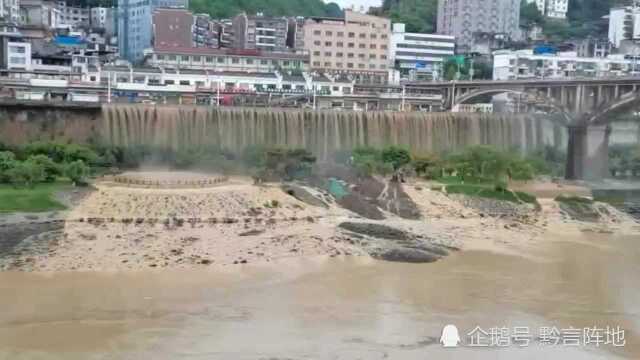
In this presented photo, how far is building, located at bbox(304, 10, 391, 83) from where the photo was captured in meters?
85.5

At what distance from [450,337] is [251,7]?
94.0 metres

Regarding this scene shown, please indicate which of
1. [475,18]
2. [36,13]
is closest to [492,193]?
[36,13]

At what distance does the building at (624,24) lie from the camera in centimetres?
11012

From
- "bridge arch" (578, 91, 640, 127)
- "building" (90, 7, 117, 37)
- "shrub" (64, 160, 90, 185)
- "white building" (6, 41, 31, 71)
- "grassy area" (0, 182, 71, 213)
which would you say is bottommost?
"grassy area" (0, 182, 71, 213)

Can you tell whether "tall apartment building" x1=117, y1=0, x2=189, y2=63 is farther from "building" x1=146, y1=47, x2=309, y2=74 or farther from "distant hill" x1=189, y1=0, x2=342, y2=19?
"distant hill" x1=189, y1=0, x2=342, y2=19

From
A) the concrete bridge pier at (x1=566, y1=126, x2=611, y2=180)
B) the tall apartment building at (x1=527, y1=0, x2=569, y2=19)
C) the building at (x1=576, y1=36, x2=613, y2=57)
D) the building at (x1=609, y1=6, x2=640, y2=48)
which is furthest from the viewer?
the tall apartment building at (x1=527, y1=0, x2=569, y2=19)

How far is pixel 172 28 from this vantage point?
80.1m

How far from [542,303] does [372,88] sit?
5090cm

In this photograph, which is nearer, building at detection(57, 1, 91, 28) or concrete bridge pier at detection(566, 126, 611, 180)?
concrete bridge pier at detection(566, 126, 611, 180)

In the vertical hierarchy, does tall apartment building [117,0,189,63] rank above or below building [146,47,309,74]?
above

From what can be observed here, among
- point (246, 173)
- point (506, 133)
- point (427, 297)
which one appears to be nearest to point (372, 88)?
point (506, 133)

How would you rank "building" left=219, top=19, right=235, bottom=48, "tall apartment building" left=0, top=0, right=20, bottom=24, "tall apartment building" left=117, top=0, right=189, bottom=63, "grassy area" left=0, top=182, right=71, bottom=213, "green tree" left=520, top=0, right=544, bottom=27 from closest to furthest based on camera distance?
"grassy area" left=0, top=182, right=71, bottom=213 → "tall apartment building" left=0, top=0, right=20, bottom=24 → "tall apartment building" left=117, top=0, right=189, bottom=63 → "building" left=219, top=19, right=235, bottom=48 → "green tree" left=520, top=0, right=544, bottom=27

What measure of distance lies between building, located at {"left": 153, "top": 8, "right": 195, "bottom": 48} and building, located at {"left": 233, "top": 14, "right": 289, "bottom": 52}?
9.30 metres

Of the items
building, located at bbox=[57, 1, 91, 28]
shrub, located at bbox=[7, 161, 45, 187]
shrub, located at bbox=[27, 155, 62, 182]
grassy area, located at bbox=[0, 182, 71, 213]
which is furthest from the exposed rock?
Result: building, located at bbox=[57, 1, 91, 28]
